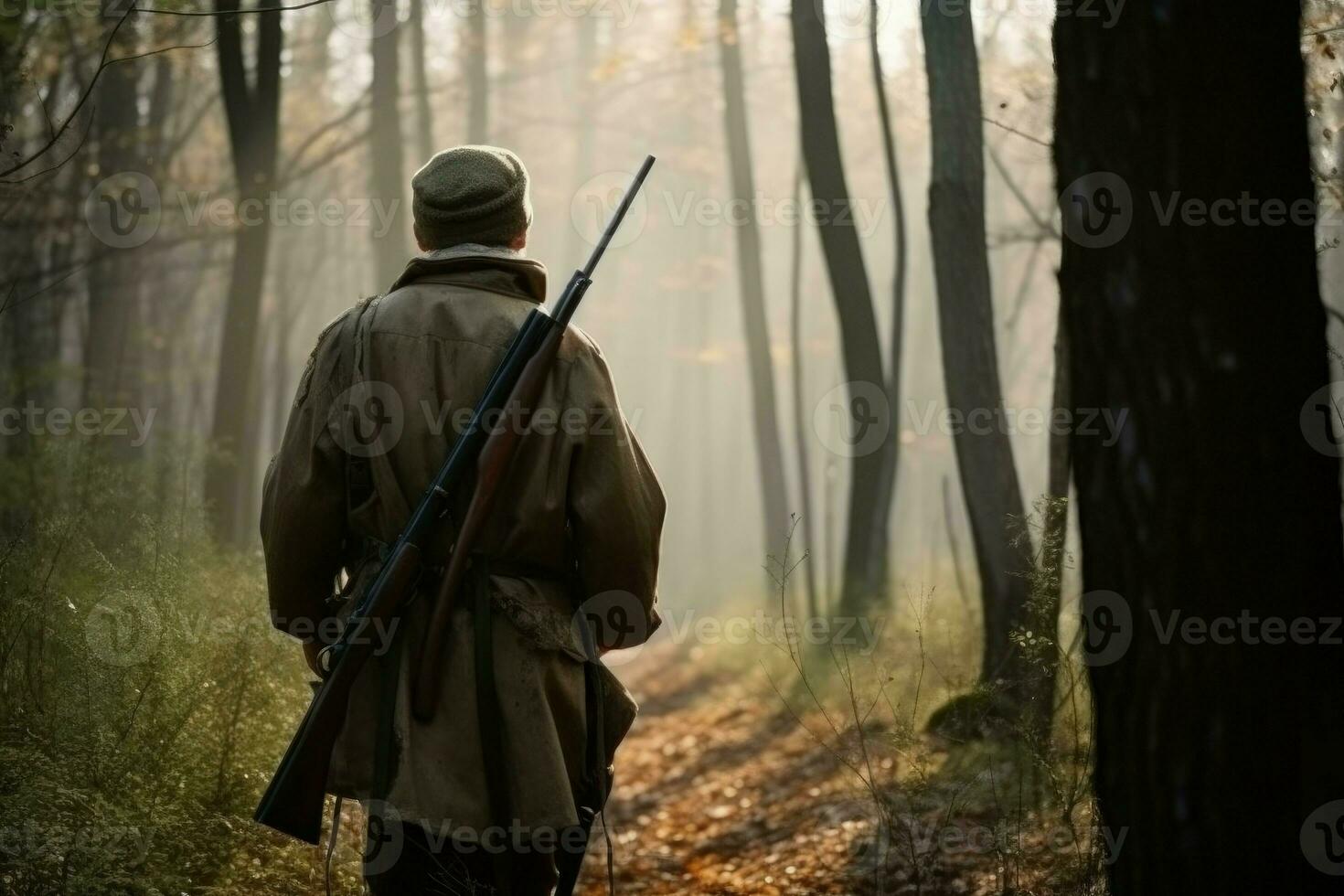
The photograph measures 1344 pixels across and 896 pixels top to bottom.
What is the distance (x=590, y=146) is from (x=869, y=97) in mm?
9895

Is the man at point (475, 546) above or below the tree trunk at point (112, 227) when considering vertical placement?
below

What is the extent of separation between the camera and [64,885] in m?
3.56

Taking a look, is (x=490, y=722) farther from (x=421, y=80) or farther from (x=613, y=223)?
(x=421, y=80)

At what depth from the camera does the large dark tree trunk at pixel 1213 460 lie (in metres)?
2.65

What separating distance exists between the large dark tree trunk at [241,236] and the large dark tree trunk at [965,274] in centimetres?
552

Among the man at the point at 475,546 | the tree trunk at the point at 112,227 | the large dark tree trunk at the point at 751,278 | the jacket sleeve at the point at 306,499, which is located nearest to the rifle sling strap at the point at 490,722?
the man at the point at 475,546

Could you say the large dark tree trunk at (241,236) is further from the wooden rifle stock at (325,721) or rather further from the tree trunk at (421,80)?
the wooden rifle stock at (325,721)

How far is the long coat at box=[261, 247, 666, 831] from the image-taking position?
9.78ft

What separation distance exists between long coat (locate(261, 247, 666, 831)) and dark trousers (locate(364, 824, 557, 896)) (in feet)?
0.28

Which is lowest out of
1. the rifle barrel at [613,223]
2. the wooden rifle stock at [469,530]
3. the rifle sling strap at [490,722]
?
the rifle sling strap at [490,722]

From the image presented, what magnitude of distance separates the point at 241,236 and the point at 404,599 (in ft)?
30.3

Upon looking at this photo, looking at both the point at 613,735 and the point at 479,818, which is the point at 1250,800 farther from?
the point at 479,818

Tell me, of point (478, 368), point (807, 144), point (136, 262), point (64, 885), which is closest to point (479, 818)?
point (478, 368)

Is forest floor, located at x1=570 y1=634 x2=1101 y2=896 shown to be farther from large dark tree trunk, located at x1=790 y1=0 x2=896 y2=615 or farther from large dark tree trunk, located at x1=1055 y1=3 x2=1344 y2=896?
large dark tree trunk, located at x1=790 y1=0 x2=896 y2=615
